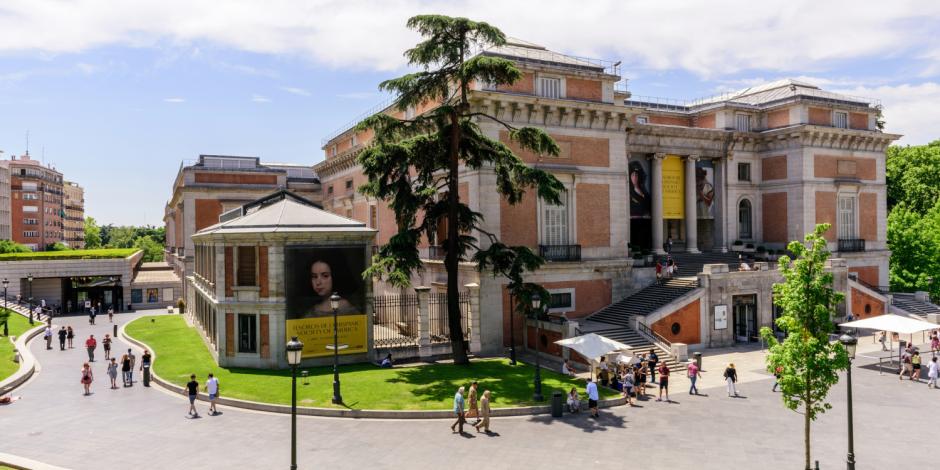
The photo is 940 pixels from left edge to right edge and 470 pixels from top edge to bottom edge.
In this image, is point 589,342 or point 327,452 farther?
point 589,342

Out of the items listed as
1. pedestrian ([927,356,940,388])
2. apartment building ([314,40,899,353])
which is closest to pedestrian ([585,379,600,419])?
apartment building ([314,40,899,353])

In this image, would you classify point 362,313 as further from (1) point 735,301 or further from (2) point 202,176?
(2) point 202,176

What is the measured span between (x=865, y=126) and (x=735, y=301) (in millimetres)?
20889

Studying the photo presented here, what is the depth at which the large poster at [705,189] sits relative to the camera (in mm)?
42812

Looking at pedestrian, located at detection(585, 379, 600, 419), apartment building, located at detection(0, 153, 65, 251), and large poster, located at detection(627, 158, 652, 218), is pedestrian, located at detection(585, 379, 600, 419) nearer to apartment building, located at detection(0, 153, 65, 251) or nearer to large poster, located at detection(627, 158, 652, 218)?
large poster, located at detection(627, 158, 652, 218)

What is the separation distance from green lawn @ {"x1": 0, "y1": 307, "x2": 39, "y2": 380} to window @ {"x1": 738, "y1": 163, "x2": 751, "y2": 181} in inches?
1718

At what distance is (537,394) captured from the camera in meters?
22.0

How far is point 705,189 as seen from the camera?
43000 millimetres

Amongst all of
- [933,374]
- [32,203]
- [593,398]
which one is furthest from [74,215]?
[933,374]

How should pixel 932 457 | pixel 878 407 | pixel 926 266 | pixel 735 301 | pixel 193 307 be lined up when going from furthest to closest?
1. pixel 926 266
2. pixel 193 307
3. pixel 735 301
4. pixel 878 407
5. pixel 932 457

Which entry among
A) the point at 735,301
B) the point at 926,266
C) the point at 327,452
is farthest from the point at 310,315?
the point at 926,266

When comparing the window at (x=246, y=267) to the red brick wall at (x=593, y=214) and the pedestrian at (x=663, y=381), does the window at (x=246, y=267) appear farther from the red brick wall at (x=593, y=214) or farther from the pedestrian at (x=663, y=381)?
the red brick wall at (x=593, y=214)

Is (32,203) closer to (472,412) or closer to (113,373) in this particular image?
(113,373)

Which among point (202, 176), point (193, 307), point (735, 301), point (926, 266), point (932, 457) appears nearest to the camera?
point (932, 457)
